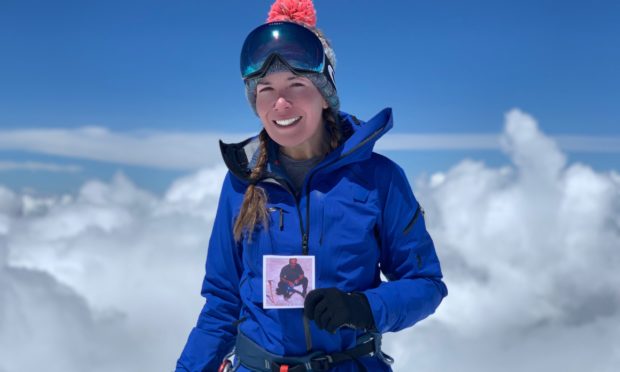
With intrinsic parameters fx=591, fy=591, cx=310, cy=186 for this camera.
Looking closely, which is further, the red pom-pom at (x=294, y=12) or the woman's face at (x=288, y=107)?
the red pom-pom at (x=294, y=12)

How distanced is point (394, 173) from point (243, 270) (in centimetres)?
111

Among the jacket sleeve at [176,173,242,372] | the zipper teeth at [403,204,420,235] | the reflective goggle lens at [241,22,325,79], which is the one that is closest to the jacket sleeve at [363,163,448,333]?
the zipper teeth at [403,204,420,235]

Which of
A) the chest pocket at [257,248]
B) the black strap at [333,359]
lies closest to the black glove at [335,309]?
the black strap at [333,359]

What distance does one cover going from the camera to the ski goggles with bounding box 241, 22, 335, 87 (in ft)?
11.4

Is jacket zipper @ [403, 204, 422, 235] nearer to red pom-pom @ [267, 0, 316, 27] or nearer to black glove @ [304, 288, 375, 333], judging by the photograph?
black glove @ [304, 288, 375, 333]

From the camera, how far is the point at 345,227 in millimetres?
3232

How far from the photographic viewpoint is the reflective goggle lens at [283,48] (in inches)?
137

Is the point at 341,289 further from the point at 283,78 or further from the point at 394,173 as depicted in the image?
the point at 283,78

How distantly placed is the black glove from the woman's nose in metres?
1.09

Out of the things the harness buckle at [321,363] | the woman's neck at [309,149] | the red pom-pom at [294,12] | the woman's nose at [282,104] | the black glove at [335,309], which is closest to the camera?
the black glove at [335,309]

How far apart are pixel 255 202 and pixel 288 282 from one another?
1.67ft

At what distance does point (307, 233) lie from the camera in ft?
10.7

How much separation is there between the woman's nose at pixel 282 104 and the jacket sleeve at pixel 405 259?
2.28 feet

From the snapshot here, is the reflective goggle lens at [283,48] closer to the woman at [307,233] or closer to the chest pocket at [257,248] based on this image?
the woman at [307,233]
